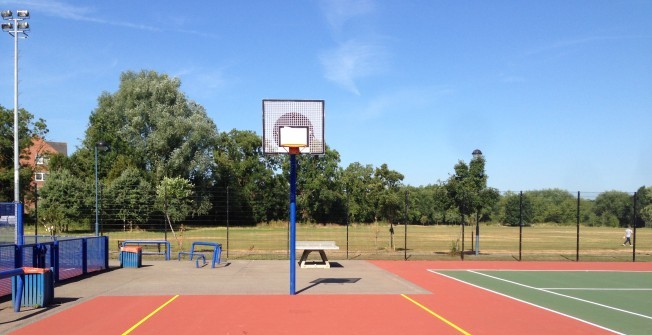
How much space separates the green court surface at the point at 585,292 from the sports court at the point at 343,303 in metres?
0.03

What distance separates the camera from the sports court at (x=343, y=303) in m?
9.92

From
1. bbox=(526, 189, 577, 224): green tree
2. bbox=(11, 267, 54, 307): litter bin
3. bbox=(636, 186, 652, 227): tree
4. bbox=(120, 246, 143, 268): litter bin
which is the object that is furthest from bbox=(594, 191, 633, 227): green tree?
bbox=(11, 267, 54, 307): litter bin

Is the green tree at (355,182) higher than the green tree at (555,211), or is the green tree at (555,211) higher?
the green tree at (355,182)

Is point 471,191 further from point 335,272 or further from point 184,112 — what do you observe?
point 184,112

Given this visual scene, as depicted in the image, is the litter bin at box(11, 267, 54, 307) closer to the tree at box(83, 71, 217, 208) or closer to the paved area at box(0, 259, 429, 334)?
the paved area at box(0, 259, 429, 334)

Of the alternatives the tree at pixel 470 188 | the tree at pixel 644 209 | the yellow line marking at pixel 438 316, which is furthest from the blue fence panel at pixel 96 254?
the tree at pixel 644 209

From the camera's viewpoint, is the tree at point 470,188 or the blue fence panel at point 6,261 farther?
the tree at point 470,188

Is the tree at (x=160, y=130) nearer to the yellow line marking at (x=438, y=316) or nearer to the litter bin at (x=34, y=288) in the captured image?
the litter bin at (x=34, y=288)

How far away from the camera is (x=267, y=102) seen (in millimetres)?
14281

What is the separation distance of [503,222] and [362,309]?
199 ft

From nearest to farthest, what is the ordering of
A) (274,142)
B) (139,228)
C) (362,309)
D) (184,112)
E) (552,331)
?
(552,331), (362,309), (274,142), (139,228), (184,112)

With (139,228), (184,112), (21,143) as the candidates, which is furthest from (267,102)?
(21,143)

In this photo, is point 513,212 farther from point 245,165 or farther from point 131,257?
point 131,257

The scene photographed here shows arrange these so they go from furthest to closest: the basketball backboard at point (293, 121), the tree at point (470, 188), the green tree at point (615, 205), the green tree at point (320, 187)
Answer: the green tree at point (615, 205) < the green tree at point (320, 187) < the tree at point (470, 188) < the basketball backboard at point (293, 121)
